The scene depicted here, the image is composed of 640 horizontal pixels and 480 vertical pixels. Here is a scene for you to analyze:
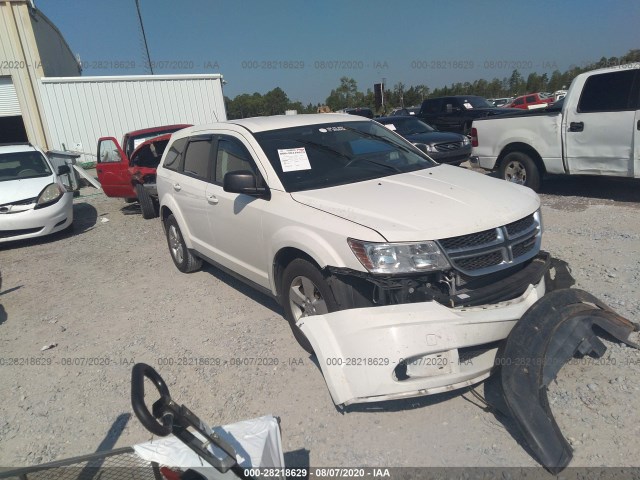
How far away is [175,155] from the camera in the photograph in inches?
222

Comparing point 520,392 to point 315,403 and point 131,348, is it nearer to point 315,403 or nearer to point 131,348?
point 315,403

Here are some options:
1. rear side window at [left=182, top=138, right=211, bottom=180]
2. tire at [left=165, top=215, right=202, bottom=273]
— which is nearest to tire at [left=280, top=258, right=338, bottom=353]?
rear side window at [left=182, top=138, right=211, bottom=180]

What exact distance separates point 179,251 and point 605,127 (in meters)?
6.32

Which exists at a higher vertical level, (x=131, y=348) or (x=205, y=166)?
(x=205, y=166)

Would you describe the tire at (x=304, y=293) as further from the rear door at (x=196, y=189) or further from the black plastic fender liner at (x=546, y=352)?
the rear door at (x=196, y=189)

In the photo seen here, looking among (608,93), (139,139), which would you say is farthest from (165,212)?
(608,93)

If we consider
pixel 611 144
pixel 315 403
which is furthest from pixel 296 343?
pixel 611 144

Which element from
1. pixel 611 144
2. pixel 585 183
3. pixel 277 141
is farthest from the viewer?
pixel 585 183

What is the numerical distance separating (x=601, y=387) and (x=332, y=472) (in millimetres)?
1814

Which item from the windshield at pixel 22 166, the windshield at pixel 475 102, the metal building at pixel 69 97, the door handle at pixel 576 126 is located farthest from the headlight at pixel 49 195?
the windshield at pixel 475 102

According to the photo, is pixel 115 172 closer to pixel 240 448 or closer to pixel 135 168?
pixel 135 168

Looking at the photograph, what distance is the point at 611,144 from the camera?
22.8ft

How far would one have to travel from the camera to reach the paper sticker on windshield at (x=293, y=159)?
3.90 metres

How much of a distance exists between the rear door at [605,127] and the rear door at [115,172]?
802 centimetres
